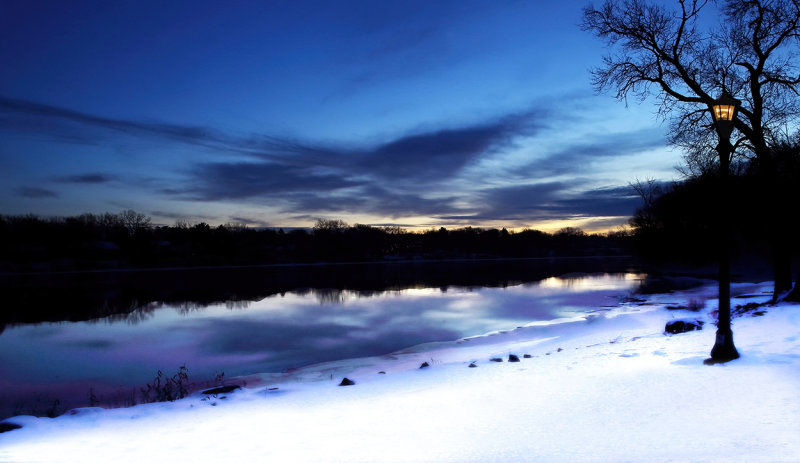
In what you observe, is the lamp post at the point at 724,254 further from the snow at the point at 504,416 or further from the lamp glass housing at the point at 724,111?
the snow at the point at 504,416

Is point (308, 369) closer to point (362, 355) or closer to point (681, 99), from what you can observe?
point (362, 355)

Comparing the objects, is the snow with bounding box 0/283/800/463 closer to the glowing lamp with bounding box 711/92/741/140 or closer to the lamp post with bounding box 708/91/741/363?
the lamp post with bounding box 708/91/741/363

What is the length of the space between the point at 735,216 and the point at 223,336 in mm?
25955

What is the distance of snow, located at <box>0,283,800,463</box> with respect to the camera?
5.43 meters

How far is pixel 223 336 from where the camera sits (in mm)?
21375

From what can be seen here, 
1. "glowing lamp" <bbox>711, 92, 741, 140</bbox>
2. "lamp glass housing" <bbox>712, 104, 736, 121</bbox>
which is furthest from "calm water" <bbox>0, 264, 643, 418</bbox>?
"lamp glass housing" <bbox>712, 104, 736, 121</bbox>

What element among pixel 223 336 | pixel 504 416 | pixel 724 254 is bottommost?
pixel 223 336

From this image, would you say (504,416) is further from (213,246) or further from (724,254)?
(213,246)

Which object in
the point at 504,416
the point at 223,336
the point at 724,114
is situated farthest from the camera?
the point at 223,336

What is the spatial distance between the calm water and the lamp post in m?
11.2

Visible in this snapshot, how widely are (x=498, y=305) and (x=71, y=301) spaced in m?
34.5

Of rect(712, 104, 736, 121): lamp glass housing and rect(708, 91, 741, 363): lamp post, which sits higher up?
rect(712, 104, 736, 121): lamp glass housing

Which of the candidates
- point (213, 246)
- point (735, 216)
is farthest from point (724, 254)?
point (213, 246)

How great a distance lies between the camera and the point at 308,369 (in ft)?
46.7
